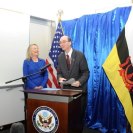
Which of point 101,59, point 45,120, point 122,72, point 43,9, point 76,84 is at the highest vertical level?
point 43,9

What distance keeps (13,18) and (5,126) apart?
6.17ft

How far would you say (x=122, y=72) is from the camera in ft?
11.1

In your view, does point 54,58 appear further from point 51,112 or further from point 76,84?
point 51,112

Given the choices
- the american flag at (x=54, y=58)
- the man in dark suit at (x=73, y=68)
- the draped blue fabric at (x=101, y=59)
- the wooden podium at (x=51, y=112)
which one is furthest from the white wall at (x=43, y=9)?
the wooden podium at (x=51, y=112)

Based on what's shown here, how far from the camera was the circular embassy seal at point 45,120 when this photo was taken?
247 cm

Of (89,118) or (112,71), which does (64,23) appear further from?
(89,118)

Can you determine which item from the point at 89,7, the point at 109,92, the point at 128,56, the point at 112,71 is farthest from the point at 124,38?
the point at 89,7

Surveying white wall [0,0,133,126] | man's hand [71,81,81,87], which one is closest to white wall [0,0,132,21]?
white wall [0,0,133,126]

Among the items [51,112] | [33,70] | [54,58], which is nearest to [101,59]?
[54,58]

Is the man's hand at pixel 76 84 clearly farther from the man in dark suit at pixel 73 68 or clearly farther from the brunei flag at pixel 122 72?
the brunei flag at pixel 122 72

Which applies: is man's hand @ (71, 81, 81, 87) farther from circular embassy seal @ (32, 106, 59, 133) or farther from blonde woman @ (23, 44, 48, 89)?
blonde woman @ (23, 44, 48, 89)

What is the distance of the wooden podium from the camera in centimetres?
244

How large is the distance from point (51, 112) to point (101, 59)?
5.41 feet

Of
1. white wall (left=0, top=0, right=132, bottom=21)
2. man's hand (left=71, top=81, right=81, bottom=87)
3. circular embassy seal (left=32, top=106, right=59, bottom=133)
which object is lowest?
circular embassy seal (left=32, top=106, right=59, bottom=133)
